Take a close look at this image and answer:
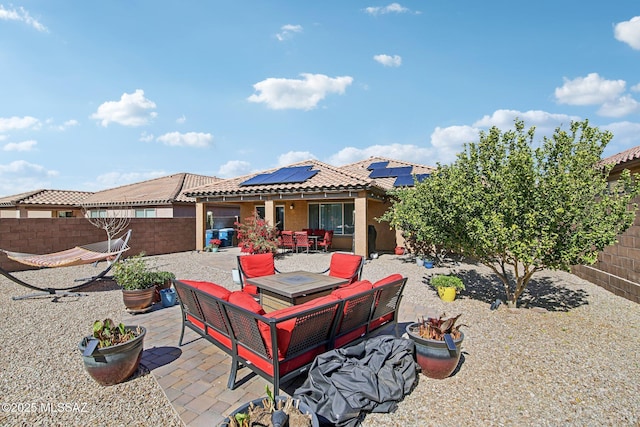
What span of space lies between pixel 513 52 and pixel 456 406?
34.5 ft

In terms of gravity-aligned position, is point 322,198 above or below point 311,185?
below

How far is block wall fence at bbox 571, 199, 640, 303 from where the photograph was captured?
22.6ft

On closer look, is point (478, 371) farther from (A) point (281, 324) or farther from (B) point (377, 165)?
(B) point (377, 165)

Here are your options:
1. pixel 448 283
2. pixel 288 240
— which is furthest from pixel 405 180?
pixel 448 283

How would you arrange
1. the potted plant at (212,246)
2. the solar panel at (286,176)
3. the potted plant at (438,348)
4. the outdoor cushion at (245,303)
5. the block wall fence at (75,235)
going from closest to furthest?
the outdoor cushion at (245,303), the potted plant at (438,348), the block wall fence at (75,235), the solar panel at (286,176), the potted plant at (212,246)

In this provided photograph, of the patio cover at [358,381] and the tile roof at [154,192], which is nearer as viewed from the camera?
the patio cover at [358,381]

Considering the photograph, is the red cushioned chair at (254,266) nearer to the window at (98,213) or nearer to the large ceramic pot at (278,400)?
the large ceramic pot at (278,400)

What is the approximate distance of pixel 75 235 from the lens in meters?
12.0

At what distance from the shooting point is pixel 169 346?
4.39 meters

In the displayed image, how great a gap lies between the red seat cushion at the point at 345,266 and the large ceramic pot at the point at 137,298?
362 centimetres

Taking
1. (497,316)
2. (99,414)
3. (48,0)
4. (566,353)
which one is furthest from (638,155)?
(48,0)

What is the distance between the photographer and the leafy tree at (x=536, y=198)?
16.6 ft

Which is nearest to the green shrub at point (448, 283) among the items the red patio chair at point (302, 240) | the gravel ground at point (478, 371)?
the gravel ground at point (478, 371)

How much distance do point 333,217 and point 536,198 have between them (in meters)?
10.8
